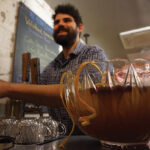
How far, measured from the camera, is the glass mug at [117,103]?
257mm

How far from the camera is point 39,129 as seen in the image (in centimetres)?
35

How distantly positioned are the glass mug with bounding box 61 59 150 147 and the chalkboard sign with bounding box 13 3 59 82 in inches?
37.2

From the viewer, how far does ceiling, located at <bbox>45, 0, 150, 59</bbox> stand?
1796 mm

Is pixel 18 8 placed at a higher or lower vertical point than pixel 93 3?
lower

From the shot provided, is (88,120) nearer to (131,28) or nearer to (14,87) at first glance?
(14,87)

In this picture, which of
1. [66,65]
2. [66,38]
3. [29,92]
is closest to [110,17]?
[66,38]

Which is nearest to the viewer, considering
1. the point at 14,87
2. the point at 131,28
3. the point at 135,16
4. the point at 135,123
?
the point at 135,123

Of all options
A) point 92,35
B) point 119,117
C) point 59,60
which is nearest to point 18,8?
point 59,60

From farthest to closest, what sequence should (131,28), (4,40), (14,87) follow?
1. (131,28)
2. (4,40)
3. (14,87)

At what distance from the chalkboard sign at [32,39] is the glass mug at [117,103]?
3.10ft

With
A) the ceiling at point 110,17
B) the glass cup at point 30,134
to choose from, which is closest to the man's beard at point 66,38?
the ceiling at point 110,17

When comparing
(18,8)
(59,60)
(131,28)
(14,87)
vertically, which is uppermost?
(131,28)

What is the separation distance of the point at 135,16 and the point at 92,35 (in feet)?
2.28

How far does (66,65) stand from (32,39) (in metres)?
0.52
